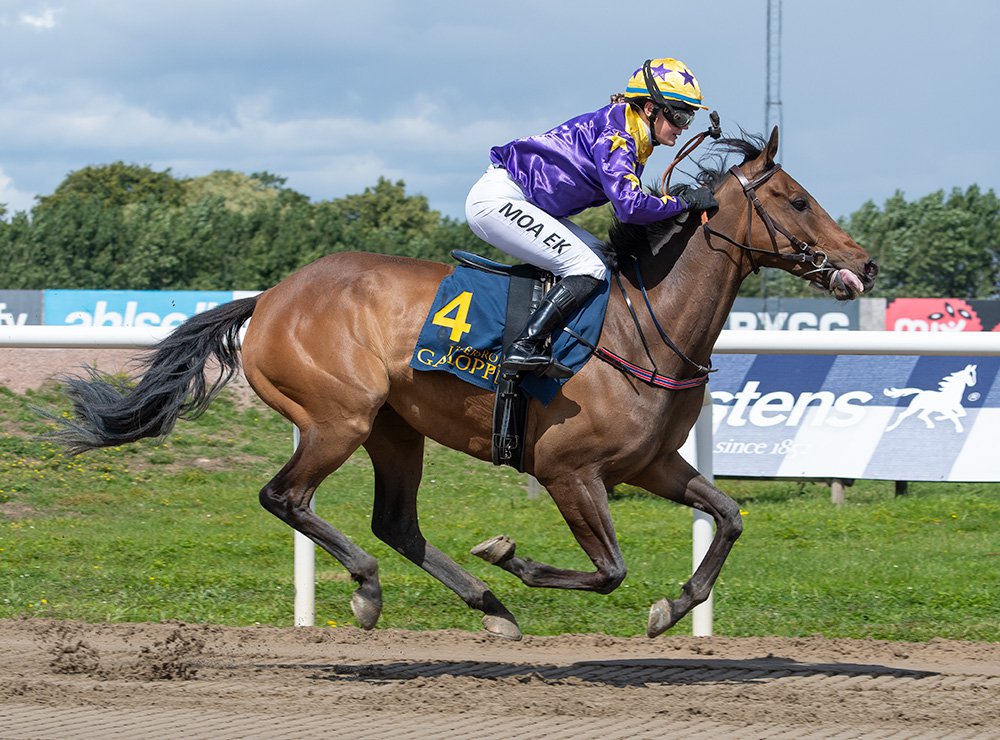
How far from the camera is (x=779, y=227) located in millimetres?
4906

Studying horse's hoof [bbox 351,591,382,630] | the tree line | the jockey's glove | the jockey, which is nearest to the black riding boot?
the jockey

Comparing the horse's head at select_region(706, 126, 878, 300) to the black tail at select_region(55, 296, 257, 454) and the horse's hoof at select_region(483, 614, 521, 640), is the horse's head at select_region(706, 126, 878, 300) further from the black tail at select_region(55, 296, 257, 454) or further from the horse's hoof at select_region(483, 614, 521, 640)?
the black tail at select_region(55, 296, 257, 454)

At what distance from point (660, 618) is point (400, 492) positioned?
1272 mm

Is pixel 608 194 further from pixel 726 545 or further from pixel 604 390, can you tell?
pixel 726 545

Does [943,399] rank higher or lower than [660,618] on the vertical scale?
higher

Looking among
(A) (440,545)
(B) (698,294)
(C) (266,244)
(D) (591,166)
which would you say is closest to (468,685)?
(B) (698,294)

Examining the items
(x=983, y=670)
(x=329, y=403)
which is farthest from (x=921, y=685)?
(x=329, y=403)

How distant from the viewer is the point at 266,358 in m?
5.17

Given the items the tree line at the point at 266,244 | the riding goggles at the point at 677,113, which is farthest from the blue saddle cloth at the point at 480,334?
the tree line at the point at 266,244

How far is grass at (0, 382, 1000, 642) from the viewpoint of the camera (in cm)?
625

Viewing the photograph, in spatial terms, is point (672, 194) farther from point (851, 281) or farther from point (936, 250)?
point (936, 250)

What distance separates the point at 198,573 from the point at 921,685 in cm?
408

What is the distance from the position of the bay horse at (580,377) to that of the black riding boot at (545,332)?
15cm

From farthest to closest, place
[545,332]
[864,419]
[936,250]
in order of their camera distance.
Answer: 1. [936,250]
2. [864,419]
3. [545,332]
